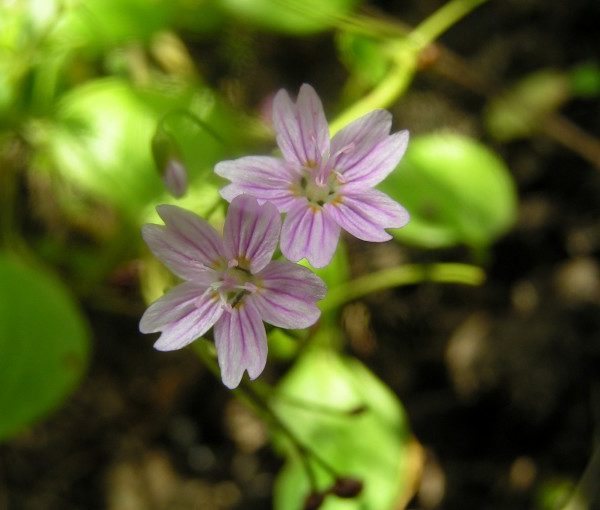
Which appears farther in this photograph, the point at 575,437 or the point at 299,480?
the point at 575,437

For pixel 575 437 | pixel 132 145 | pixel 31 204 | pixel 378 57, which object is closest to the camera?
pixel 132 145

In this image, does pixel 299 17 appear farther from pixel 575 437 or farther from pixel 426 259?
pixel 575 437

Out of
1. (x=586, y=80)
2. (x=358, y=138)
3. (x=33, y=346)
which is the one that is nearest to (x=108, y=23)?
(x=33, y=346)

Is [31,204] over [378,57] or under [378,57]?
under

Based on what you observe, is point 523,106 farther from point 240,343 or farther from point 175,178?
point 240,343

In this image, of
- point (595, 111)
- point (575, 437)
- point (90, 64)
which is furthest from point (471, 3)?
point (575, 437)
